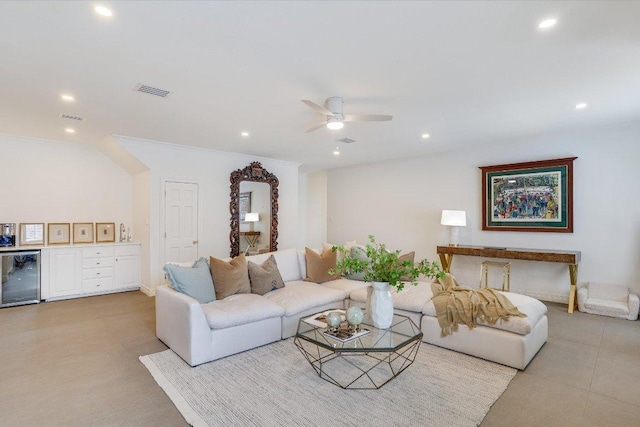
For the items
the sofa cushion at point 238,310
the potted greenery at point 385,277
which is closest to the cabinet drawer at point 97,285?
the sofa cushion at point 238,310

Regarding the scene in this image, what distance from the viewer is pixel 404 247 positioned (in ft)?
23.0

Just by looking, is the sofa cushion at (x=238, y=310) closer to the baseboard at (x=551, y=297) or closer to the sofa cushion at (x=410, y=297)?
the sofa cushion at (x=410, y=297)

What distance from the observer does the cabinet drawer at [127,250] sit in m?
5.73

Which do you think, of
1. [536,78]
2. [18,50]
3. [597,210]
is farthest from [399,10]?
[597,210]

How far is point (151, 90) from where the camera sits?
329 cm

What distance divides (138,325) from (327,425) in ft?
9.70

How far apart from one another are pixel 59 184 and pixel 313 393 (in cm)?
578

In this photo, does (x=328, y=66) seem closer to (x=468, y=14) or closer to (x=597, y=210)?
(x=468, y=14)

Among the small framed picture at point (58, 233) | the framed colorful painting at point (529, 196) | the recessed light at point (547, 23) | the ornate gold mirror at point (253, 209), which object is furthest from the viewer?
the ornate gold mirror at point (253, 209)

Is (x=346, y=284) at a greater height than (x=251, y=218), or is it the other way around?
(x=251, y=218)

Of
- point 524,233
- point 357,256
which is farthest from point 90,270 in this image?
point 524,233

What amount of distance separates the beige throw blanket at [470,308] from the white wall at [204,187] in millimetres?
4304

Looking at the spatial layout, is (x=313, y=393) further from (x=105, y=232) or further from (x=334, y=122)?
(x=105, y=232)

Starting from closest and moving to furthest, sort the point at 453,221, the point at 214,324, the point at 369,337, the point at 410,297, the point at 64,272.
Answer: the point at 369,337, the point at 214,324, the point at 410,297, the point at 64,272, the point at 453,221
